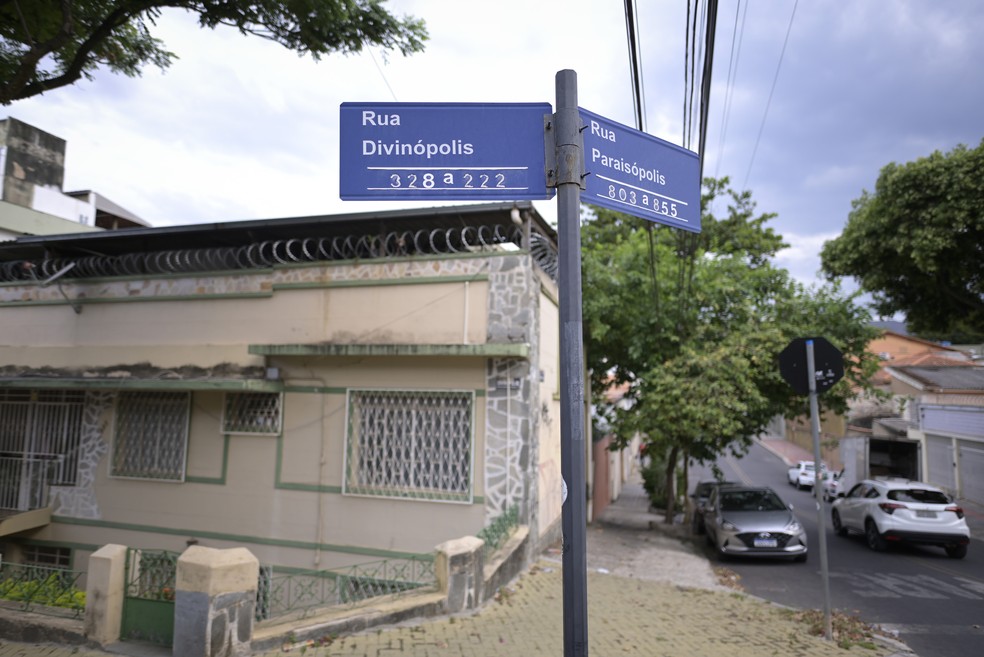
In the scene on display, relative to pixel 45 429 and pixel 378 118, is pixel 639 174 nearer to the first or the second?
pixel 378 118

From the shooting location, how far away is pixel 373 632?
221 inches

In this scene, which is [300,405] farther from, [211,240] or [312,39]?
[312,39]

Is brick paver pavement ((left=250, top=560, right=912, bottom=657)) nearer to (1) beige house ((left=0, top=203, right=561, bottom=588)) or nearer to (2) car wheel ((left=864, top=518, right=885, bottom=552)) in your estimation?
(1) beige house ((left=0, top=203, right=561, bottom=588))

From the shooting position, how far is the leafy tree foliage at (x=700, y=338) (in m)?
12.0

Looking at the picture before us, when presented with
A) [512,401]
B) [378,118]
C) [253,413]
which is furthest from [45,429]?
[378,118]

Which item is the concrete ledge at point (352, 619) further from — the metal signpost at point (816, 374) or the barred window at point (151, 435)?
the barred window at point (151, 435)

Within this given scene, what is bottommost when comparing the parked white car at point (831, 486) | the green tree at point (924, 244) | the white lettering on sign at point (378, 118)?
the parked white car at point (831, 486)

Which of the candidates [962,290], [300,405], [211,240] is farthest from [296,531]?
[962,290]

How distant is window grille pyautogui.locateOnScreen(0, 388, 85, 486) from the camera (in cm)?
1070

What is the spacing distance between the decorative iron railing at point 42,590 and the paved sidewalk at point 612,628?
1.11 feet

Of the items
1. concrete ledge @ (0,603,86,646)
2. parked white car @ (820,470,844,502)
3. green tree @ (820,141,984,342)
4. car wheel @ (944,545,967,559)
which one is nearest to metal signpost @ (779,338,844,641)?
concrete ledge @ (0,603,86,646)

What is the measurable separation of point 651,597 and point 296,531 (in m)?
5.02

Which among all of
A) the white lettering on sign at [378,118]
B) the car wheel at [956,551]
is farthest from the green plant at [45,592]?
the car wheel at [956,551]

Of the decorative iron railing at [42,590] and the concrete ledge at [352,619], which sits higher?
the decorative iron railing at [42,590]
